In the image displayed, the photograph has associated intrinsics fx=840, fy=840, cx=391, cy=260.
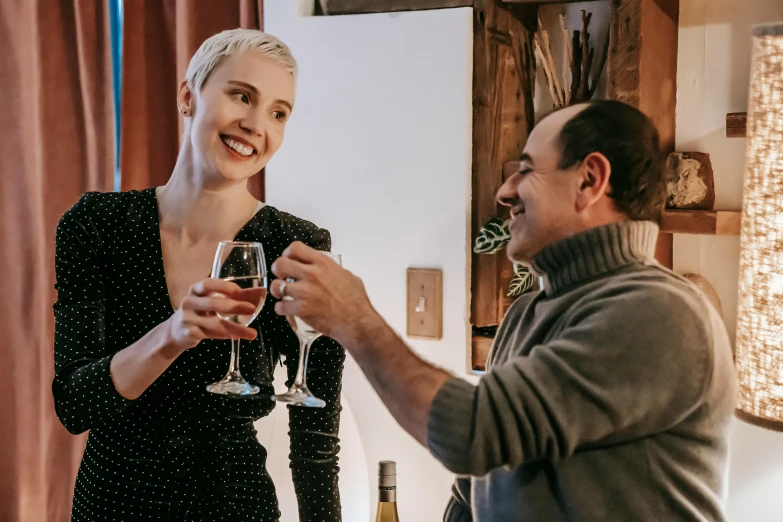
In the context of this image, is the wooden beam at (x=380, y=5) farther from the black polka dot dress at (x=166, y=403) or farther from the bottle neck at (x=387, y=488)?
the bottle neck at (x=387, y=488)

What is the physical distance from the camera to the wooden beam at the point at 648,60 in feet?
6.24

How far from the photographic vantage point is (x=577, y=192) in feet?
4.06

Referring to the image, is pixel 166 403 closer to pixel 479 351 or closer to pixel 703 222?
pixel 479 351

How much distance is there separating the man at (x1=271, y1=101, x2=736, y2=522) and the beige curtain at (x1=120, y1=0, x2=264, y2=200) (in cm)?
136

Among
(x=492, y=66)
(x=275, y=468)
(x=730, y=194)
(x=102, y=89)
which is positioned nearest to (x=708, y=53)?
(x=730, y=194)

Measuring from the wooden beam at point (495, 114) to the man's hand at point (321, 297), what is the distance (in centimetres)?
108

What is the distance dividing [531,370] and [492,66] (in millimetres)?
1274

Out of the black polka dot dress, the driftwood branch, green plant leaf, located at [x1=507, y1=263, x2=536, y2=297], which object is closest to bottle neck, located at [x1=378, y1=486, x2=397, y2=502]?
the black polka dot dress

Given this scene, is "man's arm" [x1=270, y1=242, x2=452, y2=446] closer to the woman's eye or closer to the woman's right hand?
the woman's right hand

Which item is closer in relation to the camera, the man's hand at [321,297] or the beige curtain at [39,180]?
the man's hand at [321,297]

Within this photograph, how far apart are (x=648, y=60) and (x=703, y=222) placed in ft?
1.28

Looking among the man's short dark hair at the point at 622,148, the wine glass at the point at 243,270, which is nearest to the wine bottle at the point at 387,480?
the wine glass at the point at 243,270

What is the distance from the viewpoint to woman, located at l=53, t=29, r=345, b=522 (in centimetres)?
149

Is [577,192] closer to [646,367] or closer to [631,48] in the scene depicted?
[646,367]
